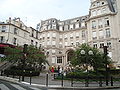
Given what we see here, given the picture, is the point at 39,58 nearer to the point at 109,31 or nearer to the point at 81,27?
the point at 109,31

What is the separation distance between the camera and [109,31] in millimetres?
38094

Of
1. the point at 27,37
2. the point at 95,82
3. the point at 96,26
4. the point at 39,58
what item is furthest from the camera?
the point at 96,26

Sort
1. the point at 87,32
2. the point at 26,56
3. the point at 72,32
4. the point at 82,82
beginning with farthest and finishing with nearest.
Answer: the point at 72,32
the point at 87,32
the point at 26,56
the point at 82,82

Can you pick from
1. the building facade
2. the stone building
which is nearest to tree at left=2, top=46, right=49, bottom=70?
the building facade

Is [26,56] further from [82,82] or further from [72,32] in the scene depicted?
[72,32]

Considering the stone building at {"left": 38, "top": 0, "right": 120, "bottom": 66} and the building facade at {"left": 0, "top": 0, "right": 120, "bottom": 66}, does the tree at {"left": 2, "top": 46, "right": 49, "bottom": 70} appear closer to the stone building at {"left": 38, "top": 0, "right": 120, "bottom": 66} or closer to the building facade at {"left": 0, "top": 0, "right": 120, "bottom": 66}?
the building facade at {"left": 0, "top": 0, "right": 120, "bottom": 66}

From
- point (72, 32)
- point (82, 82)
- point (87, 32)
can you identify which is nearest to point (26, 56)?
point (82, 82)

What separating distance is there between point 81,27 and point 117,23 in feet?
44.0

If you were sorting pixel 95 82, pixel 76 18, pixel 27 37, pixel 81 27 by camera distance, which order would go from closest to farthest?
pixel 95 82 → pixel 27 37 → pixel 81 27 → pixel 76 18

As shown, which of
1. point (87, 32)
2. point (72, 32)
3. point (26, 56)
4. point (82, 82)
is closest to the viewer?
point (82, 82)

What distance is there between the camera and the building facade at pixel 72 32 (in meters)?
34.6

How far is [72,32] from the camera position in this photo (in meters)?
51.1

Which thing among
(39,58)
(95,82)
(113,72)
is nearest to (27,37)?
(39,58)

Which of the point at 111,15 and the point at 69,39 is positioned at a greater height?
the point at 111,15
